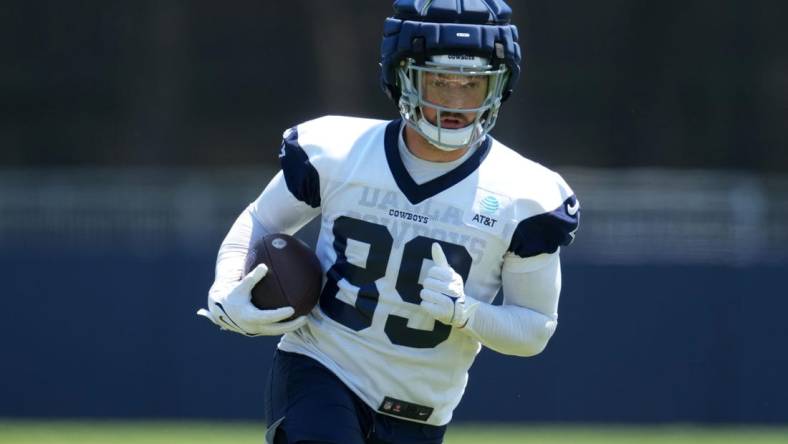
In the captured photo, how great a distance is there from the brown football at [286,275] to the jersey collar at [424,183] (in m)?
0.33

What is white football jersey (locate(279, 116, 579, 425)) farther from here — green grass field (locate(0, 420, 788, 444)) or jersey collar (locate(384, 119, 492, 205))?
green grass field (locate(0, 420, 788, 444))

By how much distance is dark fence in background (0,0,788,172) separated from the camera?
1620 centimetres

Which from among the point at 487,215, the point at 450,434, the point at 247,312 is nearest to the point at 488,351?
the point at 450,434

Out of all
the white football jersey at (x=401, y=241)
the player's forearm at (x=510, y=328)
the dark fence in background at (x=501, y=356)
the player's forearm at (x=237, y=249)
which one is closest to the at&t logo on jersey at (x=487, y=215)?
the white football jersey at (x=401, y=241)

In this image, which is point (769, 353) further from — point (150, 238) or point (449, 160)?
point (449, 160)

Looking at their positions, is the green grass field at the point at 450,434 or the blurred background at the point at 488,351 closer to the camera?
the green grass field at the point at 450,434

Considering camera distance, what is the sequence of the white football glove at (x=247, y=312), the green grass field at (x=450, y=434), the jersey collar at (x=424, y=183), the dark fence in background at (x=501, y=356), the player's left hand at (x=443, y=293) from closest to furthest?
the player's left hand at (x=443, y=293) < the white football glove at (x=247, y=312) < the jersey collar at (x=424, y=183) < the green grass field at (x=450, y=434) < the dark fence in background at (x=501, y=356)

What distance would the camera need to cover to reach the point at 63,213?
9.42 m

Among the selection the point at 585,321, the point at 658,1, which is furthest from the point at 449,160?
the point at 658,1

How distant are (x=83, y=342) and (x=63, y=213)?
981mm

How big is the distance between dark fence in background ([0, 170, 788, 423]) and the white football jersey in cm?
455

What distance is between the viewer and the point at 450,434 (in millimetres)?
8430

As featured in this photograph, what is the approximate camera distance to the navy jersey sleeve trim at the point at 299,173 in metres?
4.19

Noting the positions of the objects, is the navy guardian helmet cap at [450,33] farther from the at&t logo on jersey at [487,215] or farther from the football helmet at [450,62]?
the at&t logo on jersey at [487,215]
